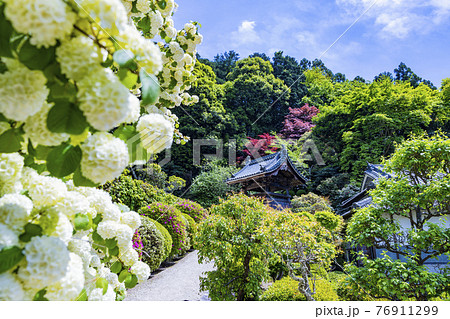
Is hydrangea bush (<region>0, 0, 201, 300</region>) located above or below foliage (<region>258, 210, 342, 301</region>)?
above

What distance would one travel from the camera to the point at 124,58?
38 cm

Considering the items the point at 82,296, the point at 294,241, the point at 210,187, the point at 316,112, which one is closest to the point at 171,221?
the point at 294,241

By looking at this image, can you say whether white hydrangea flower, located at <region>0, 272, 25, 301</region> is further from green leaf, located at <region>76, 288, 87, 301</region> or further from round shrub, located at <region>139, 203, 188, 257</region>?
round shrub, located at <region>139, 203, 188, 257</region>

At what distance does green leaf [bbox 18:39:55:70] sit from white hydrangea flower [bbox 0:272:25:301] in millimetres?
321

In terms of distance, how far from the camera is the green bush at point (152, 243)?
3.37 m

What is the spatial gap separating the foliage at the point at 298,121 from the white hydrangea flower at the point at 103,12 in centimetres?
935

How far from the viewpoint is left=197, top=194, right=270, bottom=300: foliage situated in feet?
9.27

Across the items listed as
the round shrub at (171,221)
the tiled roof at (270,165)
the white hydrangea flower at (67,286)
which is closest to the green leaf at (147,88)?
the white hydrangea flower at (67,286)

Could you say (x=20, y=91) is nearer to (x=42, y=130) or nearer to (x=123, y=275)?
(x=42, y=130)

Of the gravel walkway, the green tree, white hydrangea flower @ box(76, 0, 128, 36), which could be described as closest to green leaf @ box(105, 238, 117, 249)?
white hydrangea flower @ box(76, 0, 128, 36)

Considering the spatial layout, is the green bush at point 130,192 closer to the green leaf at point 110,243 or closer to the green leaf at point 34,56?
the green leaf at point 110,243

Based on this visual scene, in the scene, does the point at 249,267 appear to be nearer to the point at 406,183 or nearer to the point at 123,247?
the point at 406,183

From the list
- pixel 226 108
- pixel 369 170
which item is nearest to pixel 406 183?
pixel 369 170

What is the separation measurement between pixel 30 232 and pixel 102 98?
0.27m
